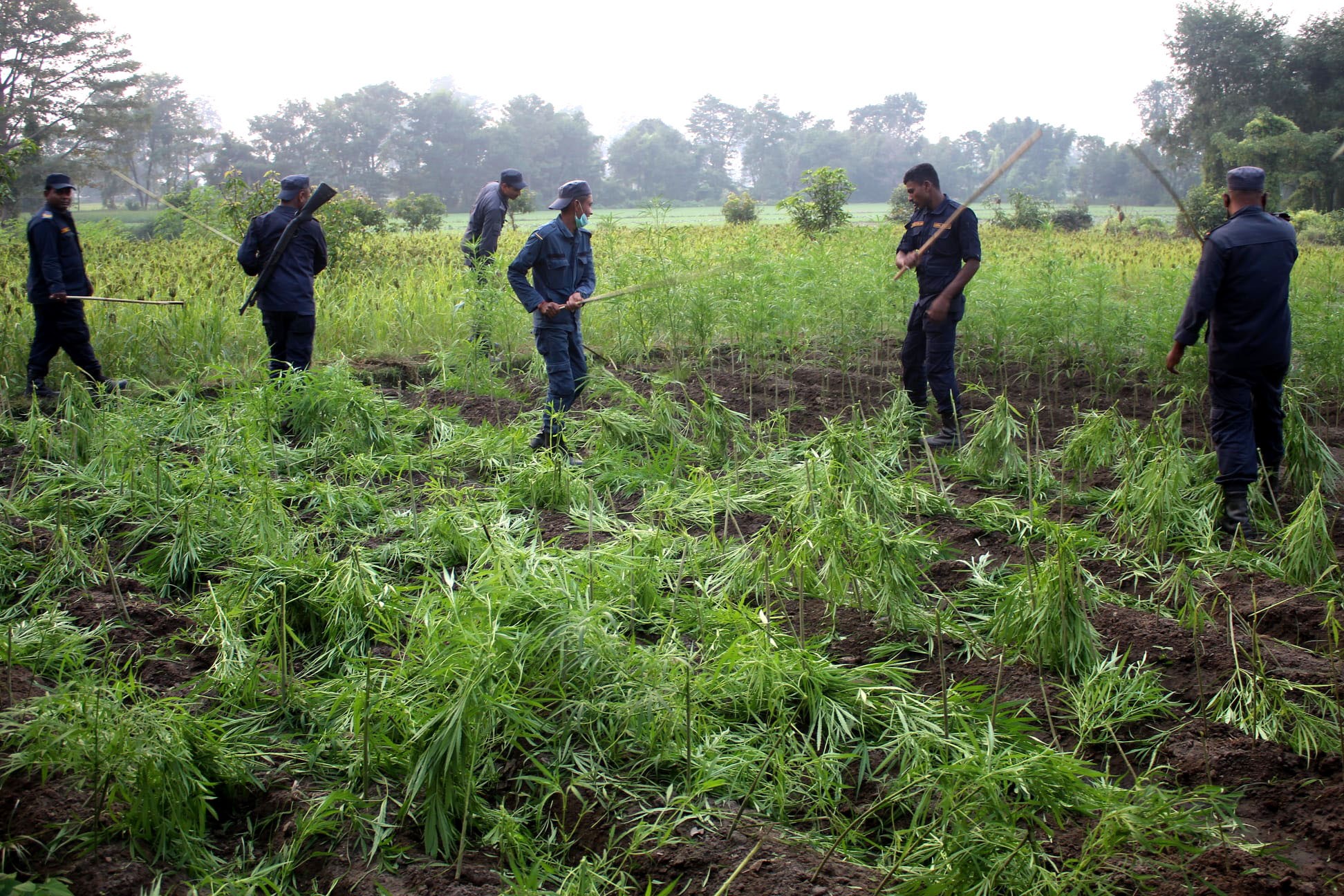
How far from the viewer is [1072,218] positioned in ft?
90.5

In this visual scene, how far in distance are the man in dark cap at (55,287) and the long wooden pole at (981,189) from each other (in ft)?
20.5

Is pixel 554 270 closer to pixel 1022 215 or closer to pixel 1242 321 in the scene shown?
pixel 1242 321

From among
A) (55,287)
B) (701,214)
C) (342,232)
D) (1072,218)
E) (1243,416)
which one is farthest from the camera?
(701,214)

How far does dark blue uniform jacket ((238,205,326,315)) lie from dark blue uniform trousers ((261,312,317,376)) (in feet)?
0.34

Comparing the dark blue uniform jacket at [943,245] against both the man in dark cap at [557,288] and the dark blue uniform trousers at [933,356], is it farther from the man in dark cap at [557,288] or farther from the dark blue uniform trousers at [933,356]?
the man in dark cap at [557,288]

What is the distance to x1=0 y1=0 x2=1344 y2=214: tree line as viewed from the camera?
28.1 m

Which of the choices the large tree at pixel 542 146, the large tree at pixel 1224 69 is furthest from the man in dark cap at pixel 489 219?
the large tree at pixel 542 146

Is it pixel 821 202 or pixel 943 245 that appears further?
pixel 821 202

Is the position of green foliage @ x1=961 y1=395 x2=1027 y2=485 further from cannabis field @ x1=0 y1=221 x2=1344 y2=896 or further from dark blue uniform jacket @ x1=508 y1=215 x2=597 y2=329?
dark blue uniform jacket @ x1=508 y1=215 x2=597 y2=329

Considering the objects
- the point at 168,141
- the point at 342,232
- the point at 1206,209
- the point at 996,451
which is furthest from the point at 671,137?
the point at 996,451

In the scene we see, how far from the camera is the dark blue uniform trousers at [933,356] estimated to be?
6.42 metres

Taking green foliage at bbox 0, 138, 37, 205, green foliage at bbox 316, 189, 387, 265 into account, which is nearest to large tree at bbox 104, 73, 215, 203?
green foliage at bbox 316, 189, 387, 265

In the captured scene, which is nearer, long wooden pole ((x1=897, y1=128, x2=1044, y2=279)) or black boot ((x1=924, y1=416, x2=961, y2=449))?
long wooden pole ((x1=897, y1=128, x2=1044, y2=279))

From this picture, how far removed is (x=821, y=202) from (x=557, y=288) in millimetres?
12084
